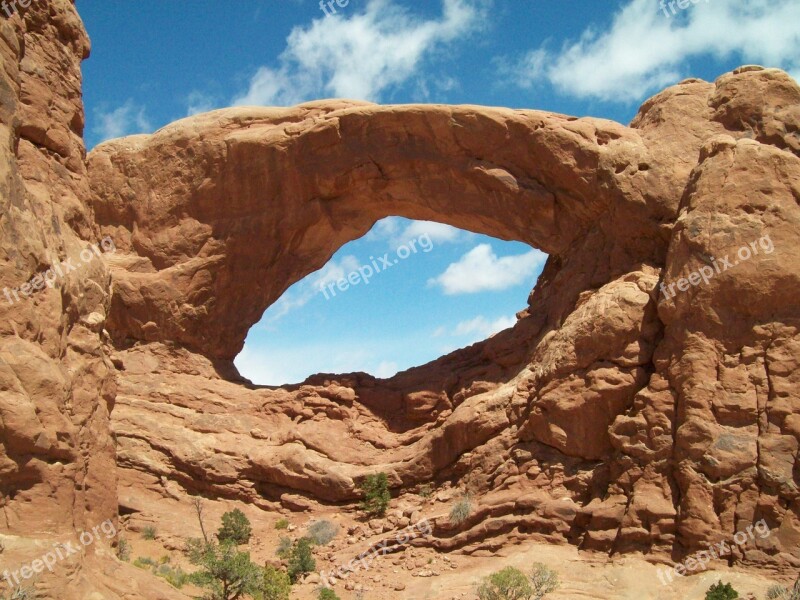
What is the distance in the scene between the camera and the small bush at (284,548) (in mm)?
16750

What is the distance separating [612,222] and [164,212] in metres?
11.4

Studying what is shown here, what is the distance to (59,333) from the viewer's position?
10039 millimetres

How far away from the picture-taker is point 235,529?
17.4 meters

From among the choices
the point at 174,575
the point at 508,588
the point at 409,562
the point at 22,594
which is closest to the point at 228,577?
the point at 174,575

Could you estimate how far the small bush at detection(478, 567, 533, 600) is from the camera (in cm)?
1306

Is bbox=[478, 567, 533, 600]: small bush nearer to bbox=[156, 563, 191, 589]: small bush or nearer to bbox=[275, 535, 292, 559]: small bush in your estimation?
bbox=[275, 535, 292, 559]: small bush

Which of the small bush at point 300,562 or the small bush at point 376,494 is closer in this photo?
the small bush at point 300,562

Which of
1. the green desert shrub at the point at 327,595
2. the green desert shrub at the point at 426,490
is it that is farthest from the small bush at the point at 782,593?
the green desert shrub at the point at 426,490

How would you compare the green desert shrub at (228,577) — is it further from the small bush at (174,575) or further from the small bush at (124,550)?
the small bush at (124,550)

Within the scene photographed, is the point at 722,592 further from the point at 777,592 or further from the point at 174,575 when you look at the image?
the point at 174,575

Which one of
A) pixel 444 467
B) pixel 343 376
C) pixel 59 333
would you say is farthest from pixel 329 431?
pixel 59 333

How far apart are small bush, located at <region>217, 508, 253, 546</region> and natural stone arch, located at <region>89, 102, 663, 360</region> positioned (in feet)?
17.0

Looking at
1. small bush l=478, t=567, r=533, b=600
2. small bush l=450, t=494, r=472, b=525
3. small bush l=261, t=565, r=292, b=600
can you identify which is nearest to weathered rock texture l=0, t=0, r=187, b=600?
small bush l=261, t=565, r=292, b=600

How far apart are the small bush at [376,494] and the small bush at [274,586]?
396cm
